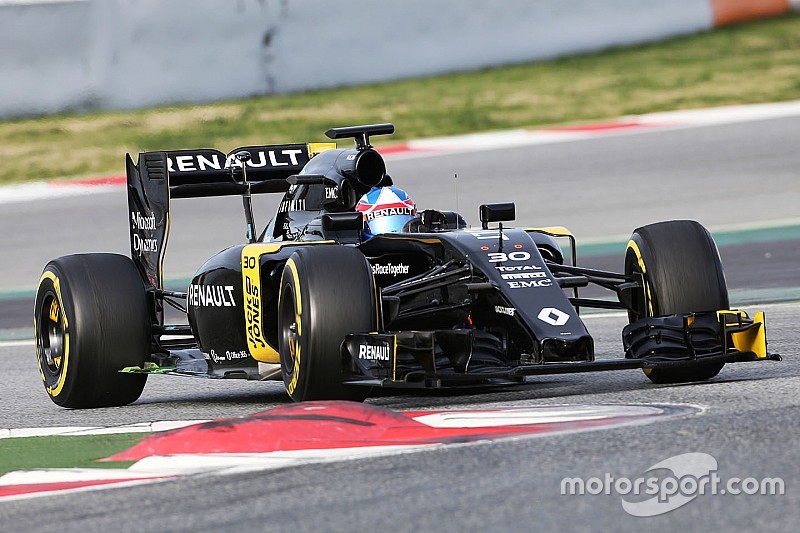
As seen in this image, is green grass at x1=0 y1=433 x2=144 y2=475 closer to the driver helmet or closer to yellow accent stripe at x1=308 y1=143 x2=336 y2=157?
the driver helmet

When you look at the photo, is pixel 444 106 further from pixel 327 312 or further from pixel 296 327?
pixel 327 312

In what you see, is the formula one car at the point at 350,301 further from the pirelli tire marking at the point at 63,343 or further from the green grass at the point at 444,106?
the green grass at the point at 444,106

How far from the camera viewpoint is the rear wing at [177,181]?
9.21 meters

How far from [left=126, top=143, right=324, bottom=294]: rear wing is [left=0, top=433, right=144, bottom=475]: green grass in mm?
2304

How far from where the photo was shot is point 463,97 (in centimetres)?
1952

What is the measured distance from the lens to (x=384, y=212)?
824 centimetres

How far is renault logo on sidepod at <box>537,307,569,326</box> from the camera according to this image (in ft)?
22.7

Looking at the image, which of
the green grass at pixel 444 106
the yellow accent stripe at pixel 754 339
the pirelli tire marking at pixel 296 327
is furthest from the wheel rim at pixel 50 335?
the green grass at pixel 444 106

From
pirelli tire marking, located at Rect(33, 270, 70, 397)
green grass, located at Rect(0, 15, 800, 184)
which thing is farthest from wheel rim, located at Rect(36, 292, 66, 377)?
green grass, located at Rect(0, 15, 800, 184)

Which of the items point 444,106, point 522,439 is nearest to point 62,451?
point 522,439

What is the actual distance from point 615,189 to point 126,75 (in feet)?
20.2

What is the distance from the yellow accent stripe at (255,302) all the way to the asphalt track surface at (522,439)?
299 mm

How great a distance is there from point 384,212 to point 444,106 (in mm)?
11121

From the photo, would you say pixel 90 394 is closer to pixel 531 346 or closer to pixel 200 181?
pixel 200 181
